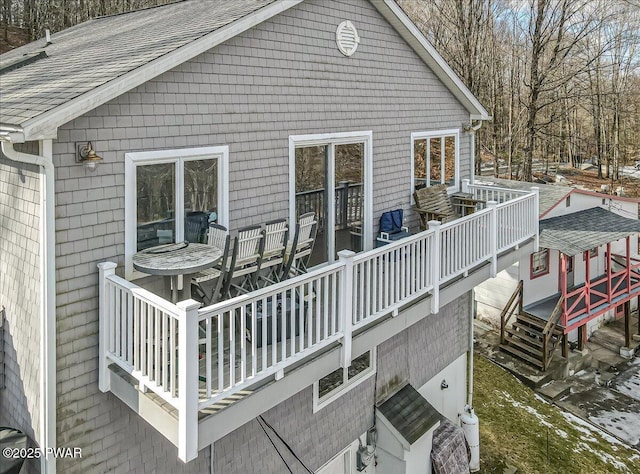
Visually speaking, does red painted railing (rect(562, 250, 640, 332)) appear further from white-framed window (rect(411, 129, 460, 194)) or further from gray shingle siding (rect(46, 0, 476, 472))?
gray shingle siding (rect(46, 0, 476, 472))

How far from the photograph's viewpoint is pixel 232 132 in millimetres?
5988

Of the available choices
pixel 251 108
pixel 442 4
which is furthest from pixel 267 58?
pixel 442 4

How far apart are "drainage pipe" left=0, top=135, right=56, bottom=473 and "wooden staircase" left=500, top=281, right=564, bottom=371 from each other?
14.3 metres

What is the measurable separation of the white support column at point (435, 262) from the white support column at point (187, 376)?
13.1 feet

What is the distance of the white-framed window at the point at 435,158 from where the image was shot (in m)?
9.31

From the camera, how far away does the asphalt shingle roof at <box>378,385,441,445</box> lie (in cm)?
823

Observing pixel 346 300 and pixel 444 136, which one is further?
pixel 444 136

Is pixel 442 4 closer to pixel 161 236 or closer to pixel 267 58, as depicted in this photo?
pixel 267 58

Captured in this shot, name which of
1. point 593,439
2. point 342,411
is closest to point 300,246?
point 342,411

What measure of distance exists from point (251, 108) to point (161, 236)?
204 cm

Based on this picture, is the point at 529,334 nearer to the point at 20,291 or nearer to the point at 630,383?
the point at 630,383

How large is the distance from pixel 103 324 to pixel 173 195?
158cm

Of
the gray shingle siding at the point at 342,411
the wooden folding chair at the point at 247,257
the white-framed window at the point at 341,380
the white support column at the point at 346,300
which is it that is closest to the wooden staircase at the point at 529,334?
the gray shingle siding at the point at 342,411

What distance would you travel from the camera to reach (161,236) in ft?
17.7
